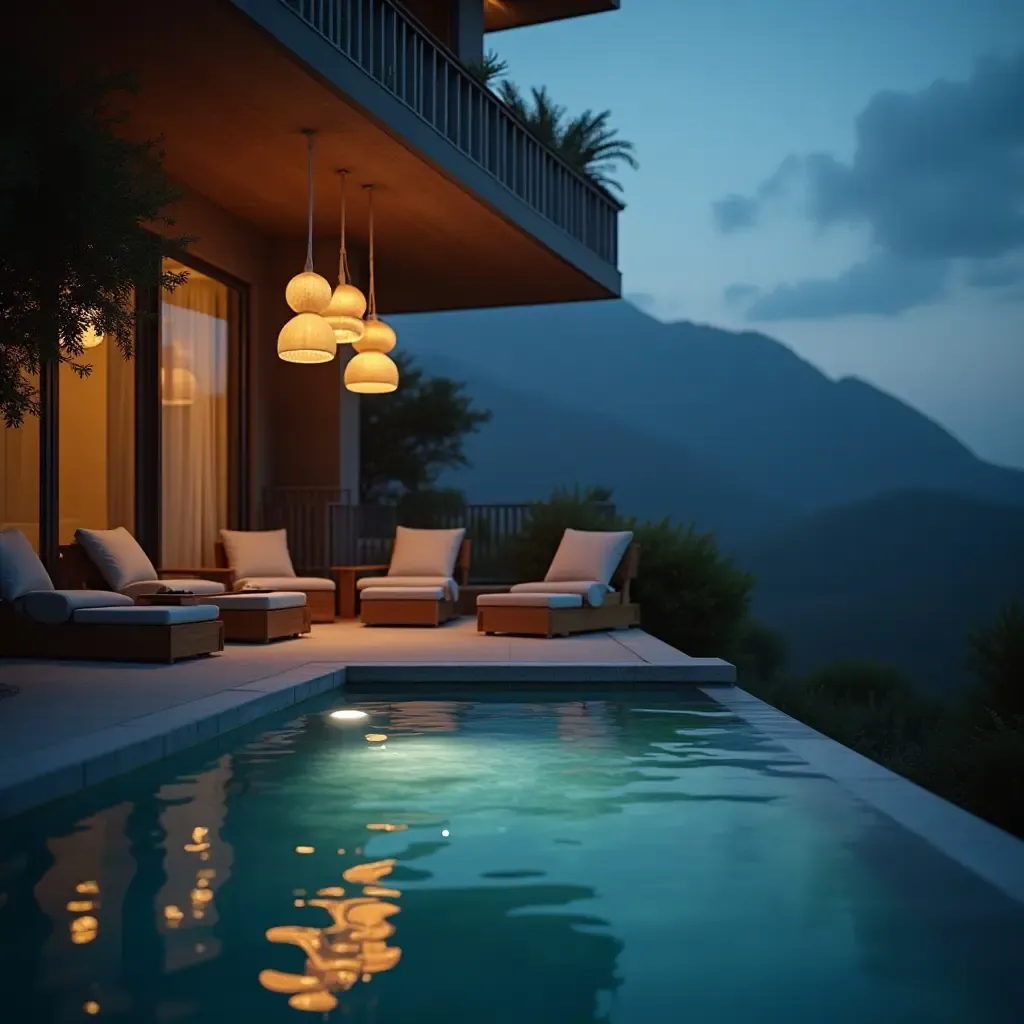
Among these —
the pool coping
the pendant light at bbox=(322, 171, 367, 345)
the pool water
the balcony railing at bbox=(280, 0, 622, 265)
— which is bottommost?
the pool water

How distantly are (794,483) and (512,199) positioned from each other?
56198 millimetres

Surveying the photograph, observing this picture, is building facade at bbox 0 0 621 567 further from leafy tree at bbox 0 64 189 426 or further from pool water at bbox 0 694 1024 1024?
pool water at bbox 0 694 1024 1024

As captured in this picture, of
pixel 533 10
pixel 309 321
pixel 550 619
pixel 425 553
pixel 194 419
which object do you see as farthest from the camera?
pixel 533 10

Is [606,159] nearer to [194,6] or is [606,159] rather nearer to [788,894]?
[194,6]

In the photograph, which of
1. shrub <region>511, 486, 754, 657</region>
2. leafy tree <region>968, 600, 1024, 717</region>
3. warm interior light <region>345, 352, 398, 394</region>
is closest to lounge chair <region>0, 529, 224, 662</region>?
warm interior light <region>345, 352, 398, 394</region>

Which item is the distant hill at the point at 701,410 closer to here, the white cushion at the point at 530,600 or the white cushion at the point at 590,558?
the white cushion at the point at 590,558

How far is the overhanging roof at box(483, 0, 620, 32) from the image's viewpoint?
16.4 m

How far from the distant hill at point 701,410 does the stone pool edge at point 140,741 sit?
177ft

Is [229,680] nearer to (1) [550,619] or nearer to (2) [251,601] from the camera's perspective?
(2) [251,601]

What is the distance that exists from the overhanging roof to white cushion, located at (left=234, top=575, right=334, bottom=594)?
8.97m

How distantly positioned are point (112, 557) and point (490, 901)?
6.41 meters

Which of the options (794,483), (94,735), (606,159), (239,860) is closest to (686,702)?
(94,735)

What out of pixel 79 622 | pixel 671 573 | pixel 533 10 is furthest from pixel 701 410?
pixel 79 622

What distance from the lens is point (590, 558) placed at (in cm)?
1049
